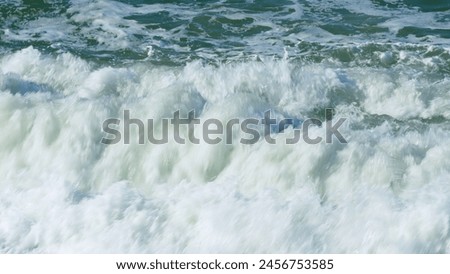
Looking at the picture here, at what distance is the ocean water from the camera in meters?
5.82

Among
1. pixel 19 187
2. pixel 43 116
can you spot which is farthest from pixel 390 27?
pixel 19 187

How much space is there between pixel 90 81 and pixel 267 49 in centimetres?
229

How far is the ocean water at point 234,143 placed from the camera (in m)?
5.82

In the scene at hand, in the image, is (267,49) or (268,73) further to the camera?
(267,49)

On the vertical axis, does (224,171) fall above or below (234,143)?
below

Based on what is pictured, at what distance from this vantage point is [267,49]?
9141mm

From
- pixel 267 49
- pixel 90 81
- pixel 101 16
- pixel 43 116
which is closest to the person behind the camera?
pixel 43 116

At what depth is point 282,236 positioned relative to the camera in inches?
225

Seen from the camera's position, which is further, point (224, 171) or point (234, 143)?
point (234, 143)

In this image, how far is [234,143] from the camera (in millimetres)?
6738
